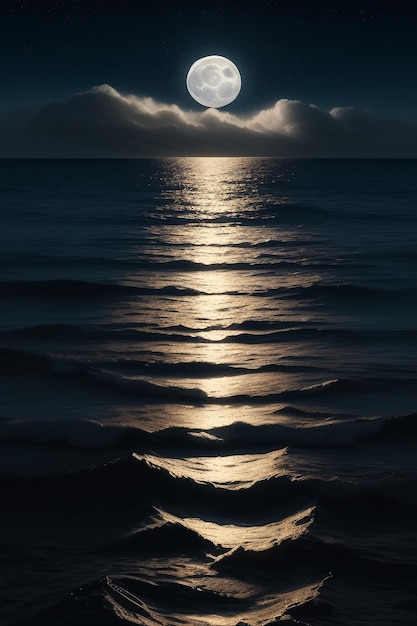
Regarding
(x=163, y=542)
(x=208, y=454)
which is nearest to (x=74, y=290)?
(x=208, y=454)

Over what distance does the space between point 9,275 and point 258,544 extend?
19178mm

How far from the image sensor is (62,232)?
134ft

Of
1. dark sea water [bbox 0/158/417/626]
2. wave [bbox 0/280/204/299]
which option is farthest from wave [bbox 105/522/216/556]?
wave [bbox 0/280/204/299]

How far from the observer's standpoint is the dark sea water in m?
6.49

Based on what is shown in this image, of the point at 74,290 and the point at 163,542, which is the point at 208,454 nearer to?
the point at 163,542

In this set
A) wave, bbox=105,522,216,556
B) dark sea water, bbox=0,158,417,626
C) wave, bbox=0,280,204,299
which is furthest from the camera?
wave, bbox=0,280,204,299

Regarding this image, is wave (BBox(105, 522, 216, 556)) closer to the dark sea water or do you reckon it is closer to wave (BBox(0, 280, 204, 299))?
the dark sea water

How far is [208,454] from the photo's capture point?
9695 mm

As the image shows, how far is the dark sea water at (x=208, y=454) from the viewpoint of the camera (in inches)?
255

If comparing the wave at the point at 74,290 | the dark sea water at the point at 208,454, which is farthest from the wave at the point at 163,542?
the wave at the point at 74,290

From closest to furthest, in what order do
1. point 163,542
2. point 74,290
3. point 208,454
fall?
point 163,542, point 208,454, point 74,290

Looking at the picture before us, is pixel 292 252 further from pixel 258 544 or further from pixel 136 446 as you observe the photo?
pixel 258 544

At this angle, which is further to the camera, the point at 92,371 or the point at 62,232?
the point at 62,232

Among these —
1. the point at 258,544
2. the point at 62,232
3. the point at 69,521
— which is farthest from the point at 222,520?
the point at 62,232
